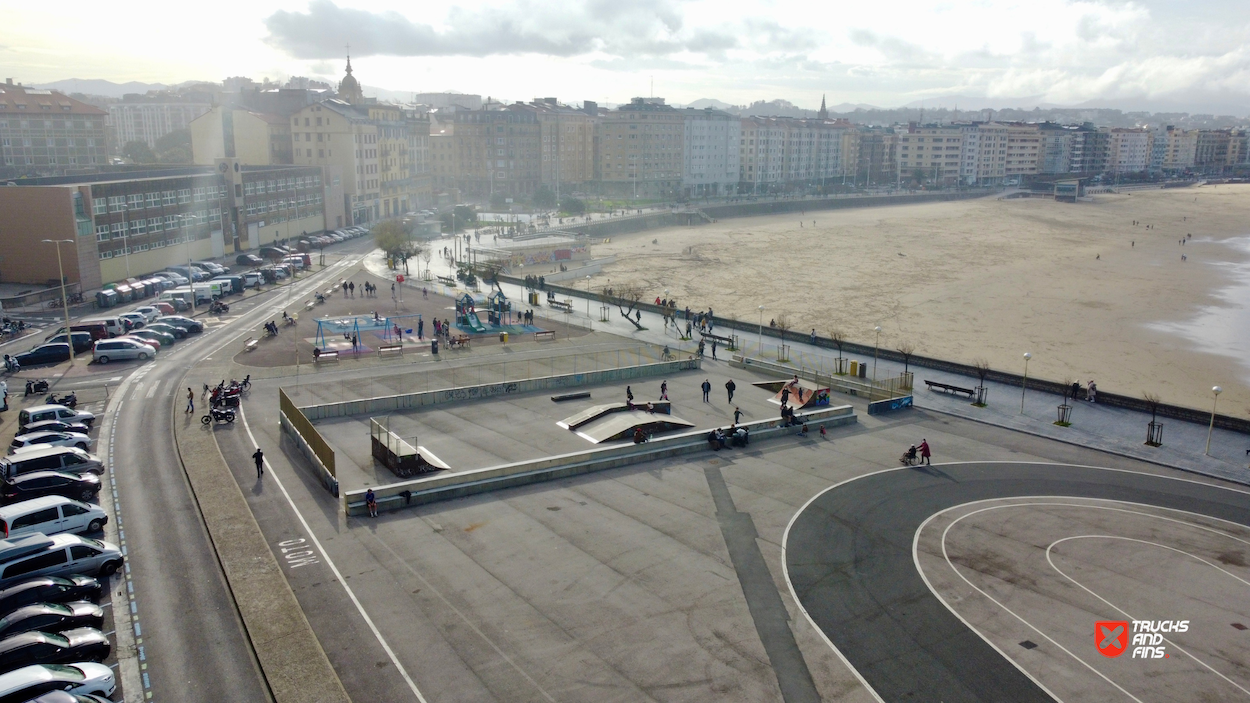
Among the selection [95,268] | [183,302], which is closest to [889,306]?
[183,302]

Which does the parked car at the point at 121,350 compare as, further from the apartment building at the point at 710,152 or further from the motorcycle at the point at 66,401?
the apartment building at the point at 710,152

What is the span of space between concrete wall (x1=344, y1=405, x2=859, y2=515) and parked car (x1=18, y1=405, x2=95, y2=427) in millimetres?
12615

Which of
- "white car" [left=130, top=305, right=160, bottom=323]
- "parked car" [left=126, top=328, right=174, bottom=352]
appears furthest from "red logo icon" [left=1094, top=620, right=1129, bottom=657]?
"white car" [left=130, top=305, right=160, bottom=323]

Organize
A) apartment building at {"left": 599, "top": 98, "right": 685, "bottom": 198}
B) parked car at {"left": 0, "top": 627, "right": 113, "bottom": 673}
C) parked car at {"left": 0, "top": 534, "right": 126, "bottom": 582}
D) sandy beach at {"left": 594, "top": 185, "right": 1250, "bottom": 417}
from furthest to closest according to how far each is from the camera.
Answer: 1. apartment building at {"left": 599, "top": 98, "right": 685, "bottom": 198}
2. sandy beach at {"left": 594, "top": 185, "right": 1250, "bottom": 417}
3. parked car at {"left": 0, "top": 534, "right": 126, "bottom": 582}
4. parked car at {"left": 0, "top": 627, "right": 113, "bottom": 673}

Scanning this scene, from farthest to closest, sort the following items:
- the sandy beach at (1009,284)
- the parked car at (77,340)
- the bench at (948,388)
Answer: the sandy beach at (1009,284) < the parked car at (77,340) < the bench at (948,388)

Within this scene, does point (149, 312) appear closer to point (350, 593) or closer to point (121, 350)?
point (121, 350)

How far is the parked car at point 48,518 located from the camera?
62.2ft

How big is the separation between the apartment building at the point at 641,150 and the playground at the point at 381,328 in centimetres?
8830

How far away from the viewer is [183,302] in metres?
50.2

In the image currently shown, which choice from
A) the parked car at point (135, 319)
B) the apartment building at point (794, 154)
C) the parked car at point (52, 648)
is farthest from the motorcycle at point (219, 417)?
the apartment building at point (794, 154)

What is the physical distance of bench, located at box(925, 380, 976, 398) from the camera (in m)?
33.7

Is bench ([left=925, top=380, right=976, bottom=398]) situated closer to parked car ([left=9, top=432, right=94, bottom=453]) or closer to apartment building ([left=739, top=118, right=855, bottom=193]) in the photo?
parked car ([left=9, top=432, right=94, bottom=453])

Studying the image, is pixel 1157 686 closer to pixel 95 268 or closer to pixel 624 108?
pixel 95 268

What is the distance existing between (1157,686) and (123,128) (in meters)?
217
